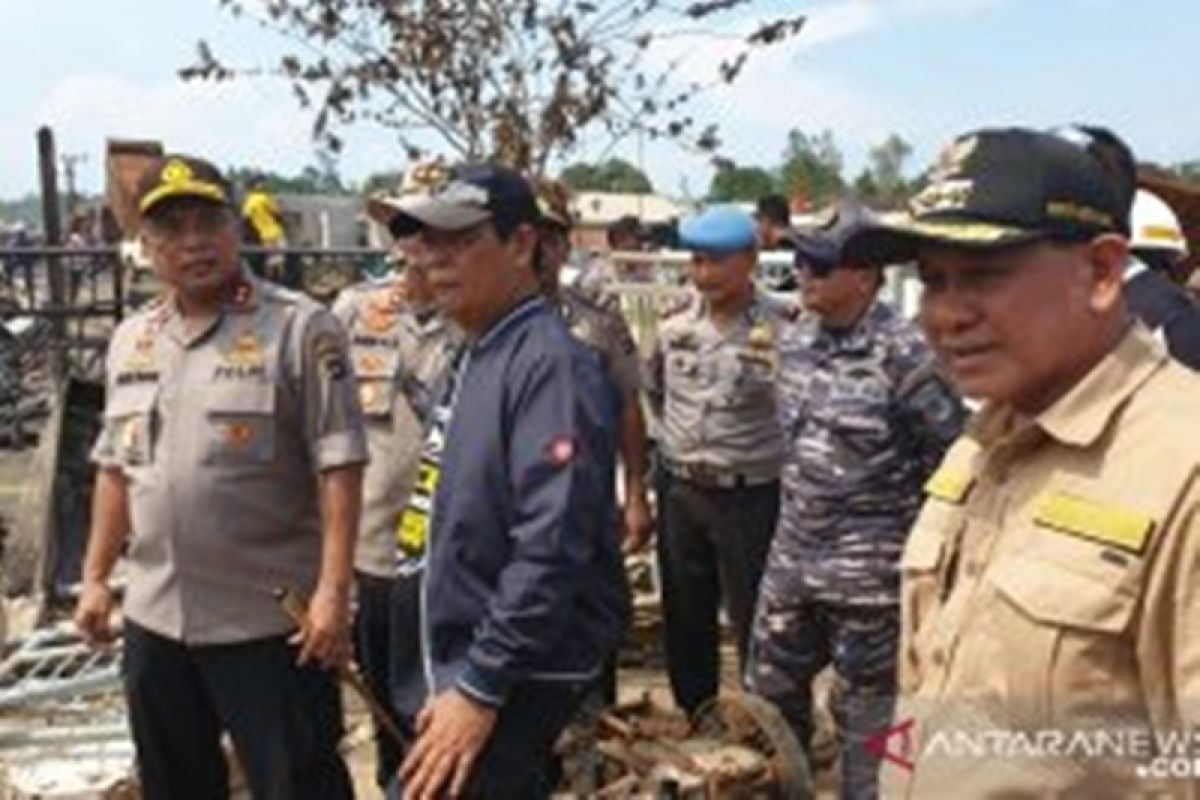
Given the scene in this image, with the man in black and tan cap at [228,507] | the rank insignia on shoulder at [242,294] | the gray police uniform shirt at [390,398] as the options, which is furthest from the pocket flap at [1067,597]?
the gray police uniform shirt at [390,398]

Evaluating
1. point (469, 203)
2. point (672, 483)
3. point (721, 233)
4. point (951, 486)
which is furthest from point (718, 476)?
point (951, 486)

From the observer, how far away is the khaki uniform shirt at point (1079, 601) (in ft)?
5.35

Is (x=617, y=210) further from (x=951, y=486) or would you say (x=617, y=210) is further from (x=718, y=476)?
(x=951, y=486)

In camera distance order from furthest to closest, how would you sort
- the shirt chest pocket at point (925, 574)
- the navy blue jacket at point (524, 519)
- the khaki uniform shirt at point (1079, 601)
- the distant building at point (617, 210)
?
1. the distant building at point (617, 210)
2. the navy blue jacket at point (524, 519)
3. the shirt chest pocket at point (925, 574)
4. the khaki uniform shirt at point (1079, 601)

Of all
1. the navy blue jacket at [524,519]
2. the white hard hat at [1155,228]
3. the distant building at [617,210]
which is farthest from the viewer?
the distant building at [617,210]

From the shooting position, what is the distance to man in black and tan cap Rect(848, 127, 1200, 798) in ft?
5.39

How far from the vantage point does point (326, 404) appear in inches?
151

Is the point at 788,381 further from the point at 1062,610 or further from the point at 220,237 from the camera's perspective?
the point at 1062,610

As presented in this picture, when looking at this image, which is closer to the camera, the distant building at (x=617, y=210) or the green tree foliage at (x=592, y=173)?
the green tree foliage at (x=592, y=173)

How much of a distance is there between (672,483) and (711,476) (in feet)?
0.75

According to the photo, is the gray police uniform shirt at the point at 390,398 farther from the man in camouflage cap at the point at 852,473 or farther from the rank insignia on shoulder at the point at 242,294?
the man in camouflage cap at the point at 852,473

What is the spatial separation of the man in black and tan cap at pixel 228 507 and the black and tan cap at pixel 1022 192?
2.18 metres

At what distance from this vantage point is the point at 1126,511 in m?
1.65

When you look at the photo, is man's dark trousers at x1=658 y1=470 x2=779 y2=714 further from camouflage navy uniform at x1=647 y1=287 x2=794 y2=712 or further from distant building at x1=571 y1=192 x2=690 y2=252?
distant building at x1=571 y1=192 x2=690 y2=252
